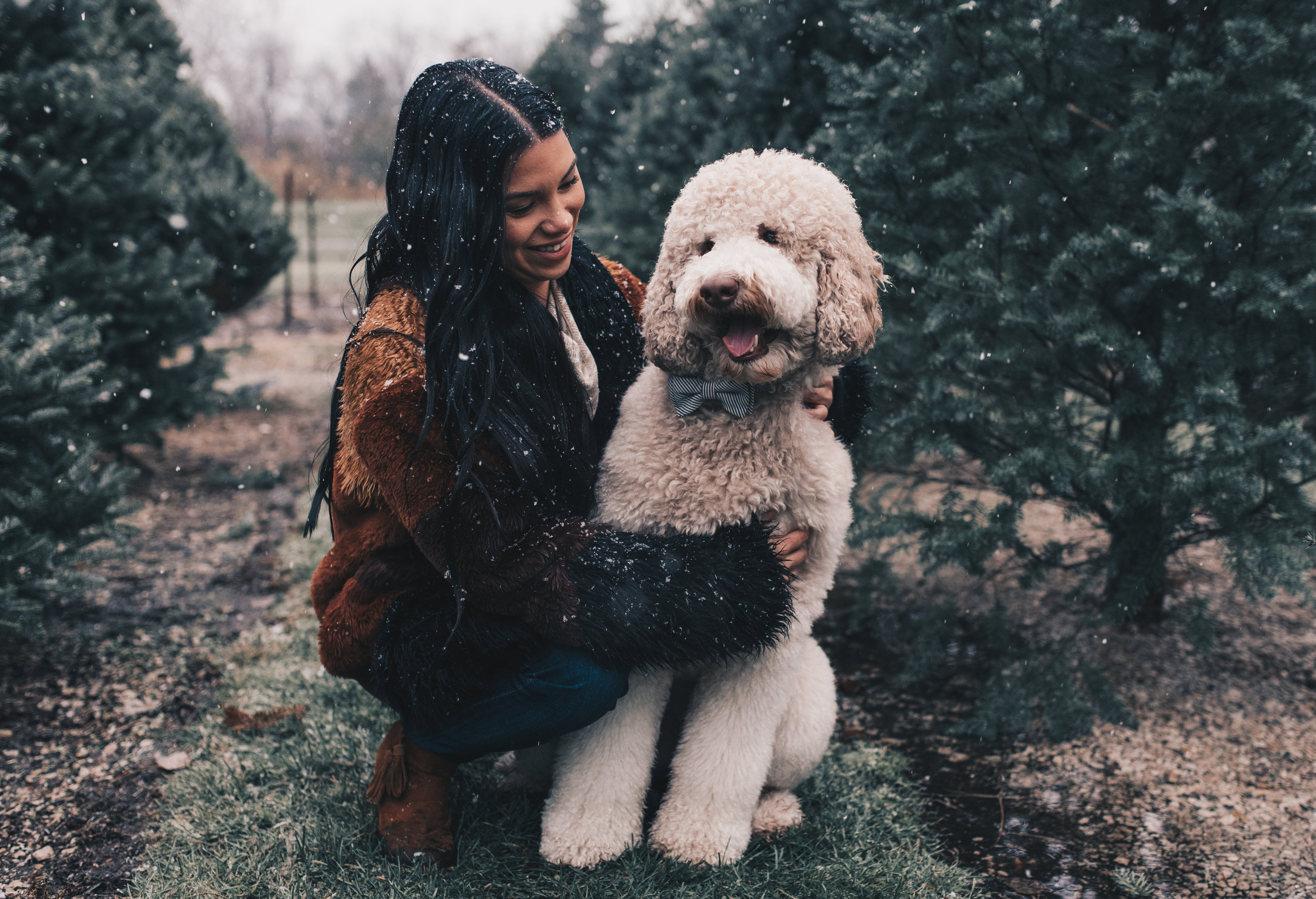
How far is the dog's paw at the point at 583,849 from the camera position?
7.74 ft

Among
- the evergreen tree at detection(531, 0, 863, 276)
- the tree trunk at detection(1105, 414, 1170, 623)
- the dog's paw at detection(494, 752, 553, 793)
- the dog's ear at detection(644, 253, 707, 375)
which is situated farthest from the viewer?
the evergreen tree at detection(531, 0, 863, 276)

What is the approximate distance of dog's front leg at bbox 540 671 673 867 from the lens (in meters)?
2.35

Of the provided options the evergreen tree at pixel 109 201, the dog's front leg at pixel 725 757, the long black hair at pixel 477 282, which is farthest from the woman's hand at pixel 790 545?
the evergreen tree at pixel 109 201

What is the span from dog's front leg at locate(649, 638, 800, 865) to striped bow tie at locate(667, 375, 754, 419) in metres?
0.62

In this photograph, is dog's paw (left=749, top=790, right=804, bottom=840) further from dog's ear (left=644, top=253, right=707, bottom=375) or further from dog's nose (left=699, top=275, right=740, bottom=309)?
dog's nose (left=699, top=275, right=740, bottom=309)

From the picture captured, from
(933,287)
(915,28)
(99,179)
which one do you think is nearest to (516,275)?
(933,287)

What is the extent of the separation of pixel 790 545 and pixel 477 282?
3.35 ft

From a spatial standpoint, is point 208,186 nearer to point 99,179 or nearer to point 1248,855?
point 99,179

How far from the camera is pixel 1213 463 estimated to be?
9.78ft

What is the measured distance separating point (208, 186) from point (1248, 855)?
7699 mm

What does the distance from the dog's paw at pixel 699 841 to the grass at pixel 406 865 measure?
1.0 inches

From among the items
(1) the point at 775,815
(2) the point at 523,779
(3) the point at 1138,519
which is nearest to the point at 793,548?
(1) the point at 775,815

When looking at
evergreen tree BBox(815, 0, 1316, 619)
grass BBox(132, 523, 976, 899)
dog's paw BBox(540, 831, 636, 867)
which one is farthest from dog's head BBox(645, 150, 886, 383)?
grass BBox(132, 523, 976, 899)

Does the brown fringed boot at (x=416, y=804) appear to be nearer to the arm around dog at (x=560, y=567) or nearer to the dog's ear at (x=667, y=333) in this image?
the arm around dog at (x=560, y=567)
